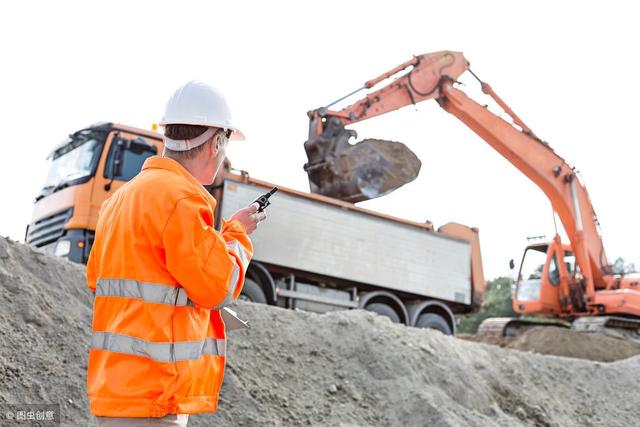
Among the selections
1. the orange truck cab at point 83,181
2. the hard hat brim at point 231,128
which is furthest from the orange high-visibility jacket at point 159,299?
the orange truck cab at point 83,181

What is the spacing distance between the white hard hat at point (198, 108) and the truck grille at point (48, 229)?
764 cm

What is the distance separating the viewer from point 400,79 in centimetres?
1416

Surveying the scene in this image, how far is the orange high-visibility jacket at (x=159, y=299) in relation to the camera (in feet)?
7.52

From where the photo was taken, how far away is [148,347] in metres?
2.29

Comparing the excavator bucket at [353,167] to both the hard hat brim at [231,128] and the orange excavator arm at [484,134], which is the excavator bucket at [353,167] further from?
the hard hat brim at [231,128]

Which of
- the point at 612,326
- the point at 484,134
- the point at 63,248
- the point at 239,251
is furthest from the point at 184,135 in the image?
the point at 612,326

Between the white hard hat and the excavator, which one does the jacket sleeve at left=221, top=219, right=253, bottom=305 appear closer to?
the white hard hat

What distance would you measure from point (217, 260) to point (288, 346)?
5.36m

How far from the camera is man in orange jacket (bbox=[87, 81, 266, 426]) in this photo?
2291 millimetres

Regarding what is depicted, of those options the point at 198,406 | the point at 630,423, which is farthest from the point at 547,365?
the point at 198,406

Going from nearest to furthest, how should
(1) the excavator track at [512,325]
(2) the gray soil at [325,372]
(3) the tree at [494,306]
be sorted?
(2) the gray soil at [325,372]
(1) the excavator track at [512,325]
(3) the tree at [494,306]

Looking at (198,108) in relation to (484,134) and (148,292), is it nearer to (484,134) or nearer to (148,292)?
(148,292)

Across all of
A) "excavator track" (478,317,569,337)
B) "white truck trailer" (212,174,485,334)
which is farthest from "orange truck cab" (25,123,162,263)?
"excavator track" (478,317,569,337)

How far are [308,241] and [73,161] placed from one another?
3857 mm
